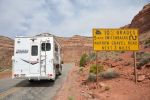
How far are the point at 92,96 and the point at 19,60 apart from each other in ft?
23.8

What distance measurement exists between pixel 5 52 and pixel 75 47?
1541 inches

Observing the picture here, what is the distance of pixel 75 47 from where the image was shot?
130000 mm

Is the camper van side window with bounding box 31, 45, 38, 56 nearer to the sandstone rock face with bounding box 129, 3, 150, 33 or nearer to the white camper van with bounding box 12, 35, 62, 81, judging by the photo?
the white camper van with bounding box 12, 35, 62, 81

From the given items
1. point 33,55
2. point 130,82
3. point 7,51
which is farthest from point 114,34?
point 7,51

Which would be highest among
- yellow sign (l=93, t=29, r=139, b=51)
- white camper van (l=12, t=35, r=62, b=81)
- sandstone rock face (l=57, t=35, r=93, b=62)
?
sandstone rock face (l=57, t=35, r=93, b=62)

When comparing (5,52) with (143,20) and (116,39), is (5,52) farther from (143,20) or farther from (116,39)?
(116,39)

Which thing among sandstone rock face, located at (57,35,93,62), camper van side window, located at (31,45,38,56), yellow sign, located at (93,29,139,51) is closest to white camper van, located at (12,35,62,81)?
camper van side window, located at (31,45,38,56)

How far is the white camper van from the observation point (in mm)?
19172

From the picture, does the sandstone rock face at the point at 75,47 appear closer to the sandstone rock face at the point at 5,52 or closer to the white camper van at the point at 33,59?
the sandstone rock face at the point at 5,52

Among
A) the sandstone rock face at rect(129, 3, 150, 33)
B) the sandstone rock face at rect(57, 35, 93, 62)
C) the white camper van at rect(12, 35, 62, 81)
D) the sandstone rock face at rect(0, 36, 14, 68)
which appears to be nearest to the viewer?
the white camper van at rect(12, 35, 62, 81)

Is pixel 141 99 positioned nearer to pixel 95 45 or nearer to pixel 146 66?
pixel 95 45

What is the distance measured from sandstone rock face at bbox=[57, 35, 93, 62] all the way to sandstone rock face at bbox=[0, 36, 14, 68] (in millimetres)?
24355

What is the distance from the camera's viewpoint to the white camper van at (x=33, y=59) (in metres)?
19.2

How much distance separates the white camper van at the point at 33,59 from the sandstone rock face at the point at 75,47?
323ft
